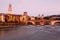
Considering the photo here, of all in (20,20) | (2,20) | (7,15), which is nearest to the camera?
(2,20)

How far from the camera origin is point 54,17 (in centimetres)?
10925

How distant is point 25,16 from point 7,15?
14.4m

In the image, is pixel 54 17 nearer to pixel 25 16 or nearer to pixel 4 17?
pixel 25 16

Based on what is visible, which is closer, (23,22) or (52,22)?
(52,22)

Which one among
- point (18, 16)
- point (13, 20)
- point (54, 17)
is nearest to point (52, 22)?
point (54, 17)

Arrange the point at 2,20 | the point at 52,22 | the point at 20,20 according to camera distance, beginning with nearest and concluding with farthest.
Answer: the point at 52,22
the point at 2,20
the point at 20,20

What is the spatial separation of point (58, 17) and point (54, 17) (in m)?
2.08

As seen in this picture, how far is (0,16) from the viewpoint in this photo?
100 meters

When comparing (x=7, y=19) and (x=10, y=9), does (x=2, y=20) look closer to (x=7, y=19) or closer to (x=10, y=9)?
(x=7, y=19)

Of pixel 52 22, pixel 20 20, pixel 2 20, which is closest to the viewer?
pixel 52 22

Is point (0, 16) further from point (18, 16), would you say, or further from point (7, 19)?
point (18, 16)

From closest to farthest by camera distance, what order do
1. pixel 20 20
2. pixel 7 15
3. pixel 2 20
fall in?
pixel 2 20, pixel 7 15, pixel 20 20

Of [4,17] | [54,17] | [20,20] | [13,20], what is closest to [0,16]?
[4,17]

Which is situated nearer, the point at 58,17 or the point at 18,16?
the point at 58,17
